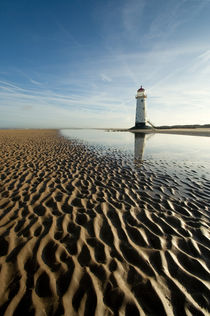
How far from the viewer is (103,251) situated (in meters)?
3.28

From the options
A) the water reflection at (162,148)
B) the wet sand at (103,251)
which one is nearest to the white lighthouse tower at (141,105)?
the water reflection at (162,148)

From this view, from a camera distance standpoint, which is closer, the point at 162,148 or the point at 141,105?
the point at 162,148

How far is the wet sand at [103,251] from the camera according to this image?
235cm

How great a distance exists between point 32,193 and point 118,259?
4.27 metres

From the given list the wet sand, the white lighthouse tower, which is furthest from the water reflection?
the white lighthouse tower

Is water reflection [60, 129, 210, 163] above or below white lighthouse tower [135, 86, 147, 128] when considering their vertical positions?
below

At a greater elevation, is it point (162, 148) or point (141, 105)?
point (141, 105)

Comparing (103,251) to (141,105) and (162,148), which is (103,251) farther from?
(141,105)

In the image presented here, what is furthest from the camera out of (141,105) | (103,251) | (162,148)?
(141,105)

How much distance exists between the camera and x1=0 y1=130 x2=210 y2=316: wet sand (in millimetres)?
2346

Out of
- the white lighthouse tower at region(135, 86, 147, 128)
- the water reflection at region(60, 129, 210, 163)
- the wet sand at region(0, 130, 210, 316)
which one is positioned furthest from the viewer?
the white lighthouse tower at region(135, 86, 147, 128)

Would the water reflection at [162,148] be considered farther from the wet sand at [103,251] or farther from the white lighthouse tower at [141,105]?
the white lighthouse tower at [141,105]

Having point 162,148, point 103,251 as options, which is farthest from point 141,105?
point 103,251

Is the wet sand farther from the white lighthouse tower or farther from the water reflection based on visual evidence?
the white lighthouse tower
